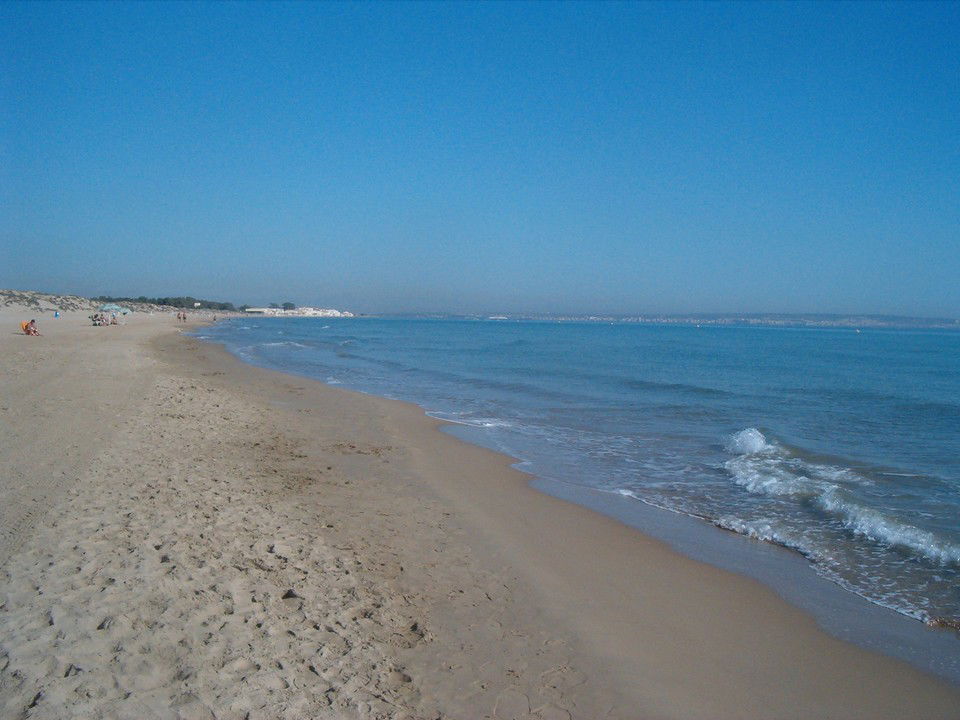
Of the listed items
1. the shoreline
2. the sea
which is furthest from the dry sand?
the sea

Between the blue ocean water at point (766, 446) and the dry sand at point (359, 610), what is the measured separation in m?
1.84

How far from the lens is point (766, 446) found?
13.0 metres

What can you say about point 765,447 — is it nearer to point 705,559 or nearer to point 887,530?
point 887,530

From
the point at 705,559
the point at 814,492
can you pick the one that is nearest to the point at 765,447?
the point at 814,492

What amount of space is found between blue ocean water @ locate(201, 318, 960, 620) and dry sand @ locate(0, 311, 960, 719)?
6.05ft

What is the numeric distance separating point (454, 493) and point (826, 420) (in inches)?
497

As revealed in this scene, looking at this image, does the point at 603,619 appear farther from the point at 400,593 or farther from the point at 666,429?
the point at 666,429

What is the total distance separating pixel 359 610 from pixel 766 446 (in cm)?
1073

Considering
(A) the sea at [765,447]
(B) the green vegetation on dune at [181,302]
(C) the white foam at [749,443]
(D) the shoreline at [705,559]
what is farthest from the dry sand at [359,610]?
(B) the green vegetation on dune at [181,302]

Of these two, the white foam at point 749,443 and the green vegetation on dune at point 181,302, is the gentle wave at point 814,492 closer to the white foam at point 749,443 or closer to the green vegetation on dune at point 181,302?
the white foam at point 749,443

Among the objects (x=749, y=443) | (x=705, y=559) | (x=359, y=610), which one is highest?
(x=359, y=610)

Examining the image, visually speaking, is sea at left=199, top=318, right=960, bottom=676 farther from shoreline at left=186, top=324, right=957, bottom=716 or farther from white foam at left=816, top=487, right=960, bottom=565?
shoreline at left=186, top=324, right=957, bottom=716

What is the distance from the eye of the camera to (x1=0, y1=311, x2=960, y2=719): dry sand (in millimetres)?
3744

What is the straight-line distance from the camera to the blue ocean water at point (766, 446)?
7418 millimetres
